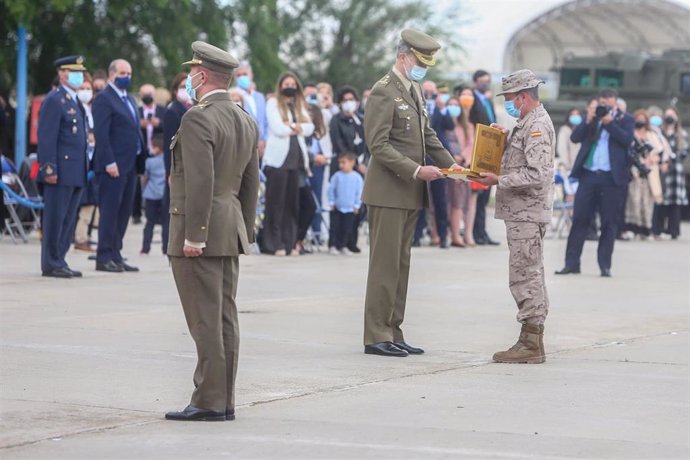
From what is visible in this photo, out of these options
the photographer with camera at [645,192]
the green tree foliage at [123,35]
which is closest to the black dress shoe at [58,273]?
the photographer with camera at [645,192]

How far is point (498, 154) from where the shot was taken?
10.1 m

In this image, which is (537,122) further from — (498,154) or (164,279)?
(164,279)

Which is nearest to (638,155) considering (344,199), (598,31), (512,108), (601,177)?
(601,177)

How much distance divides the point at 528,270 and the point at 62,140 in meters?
6.08

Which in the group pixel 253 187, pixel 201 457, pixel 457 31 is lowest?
pixel 201 457

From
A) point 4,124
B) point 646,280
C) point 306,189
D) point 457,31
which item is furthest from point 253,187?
point 457,31

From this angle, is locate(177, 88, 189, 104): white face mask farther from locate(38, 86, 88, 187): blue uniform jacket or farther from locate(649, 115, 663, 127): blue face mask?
locate(649, 115, 663, 127): blue face mask

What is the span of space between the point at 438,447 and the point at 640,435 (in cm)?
106

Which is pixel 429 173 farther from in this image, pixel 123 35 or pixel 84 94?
pixel 123 35

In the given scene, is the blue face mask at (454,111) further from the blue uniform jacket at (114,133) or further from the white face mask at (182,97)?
the blue uniform jacket at (114,133)

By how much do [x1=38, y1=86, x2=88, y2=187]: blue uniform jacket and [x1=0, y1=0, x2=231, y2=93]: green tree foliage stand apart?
39.1 ft

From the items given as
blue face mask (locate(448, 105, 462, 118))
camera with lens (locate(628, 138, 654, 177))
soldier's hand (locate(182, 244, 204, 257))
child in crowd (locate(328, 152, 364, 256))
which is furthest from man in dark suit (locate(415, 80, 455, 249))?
soldier's hand (locate(182, 244, 204, 257))

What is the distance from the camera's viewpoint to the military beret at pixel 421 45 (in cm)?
1018

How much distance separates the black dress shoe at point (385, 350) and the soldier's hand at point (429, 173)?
1.08 meters
